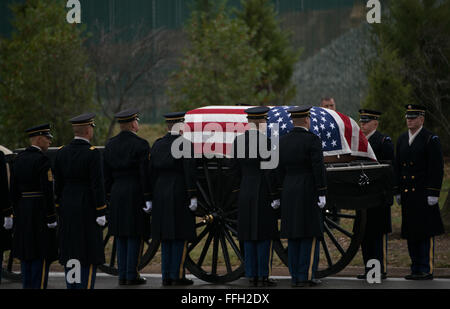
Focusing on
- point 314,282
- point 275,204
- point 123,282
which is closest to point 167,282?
point 123,282

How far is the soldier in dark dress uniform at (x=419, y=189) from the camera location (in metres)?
8.20

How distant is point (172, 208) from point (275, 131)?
1275 millimetres

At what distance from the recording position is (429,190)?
27.0ft

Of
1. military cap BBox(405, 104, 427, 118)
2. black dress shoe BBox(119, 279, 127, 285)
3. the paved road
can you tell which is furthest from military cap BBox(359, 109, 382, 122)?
black dress shoe BBox(119, 279, 127, 285)

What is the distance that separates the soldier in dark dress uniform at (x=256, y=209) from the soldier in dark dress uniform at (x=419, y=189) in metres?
1.52

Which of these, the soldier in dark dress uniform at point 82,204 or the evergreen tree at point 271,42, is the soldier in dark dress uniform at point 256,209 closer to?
the soldier in dark dress uniform at point 82,204

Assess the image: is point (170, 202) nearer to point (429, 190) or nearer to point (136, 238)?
point (136, 238)

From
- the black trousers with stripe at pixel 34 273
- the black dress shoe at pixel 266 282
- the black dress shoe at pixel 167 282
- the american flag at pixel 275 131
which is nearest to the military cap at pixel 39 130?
the black trousers with stripe at pixel 34 273

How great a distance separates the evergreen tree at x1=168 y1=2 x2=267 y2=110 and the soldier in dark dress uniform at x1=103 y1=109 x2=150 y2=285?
12923mm

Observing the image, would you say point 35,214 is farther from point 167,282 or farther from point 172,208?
point 167,282

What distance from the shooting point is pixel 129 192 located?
26.2 feet
